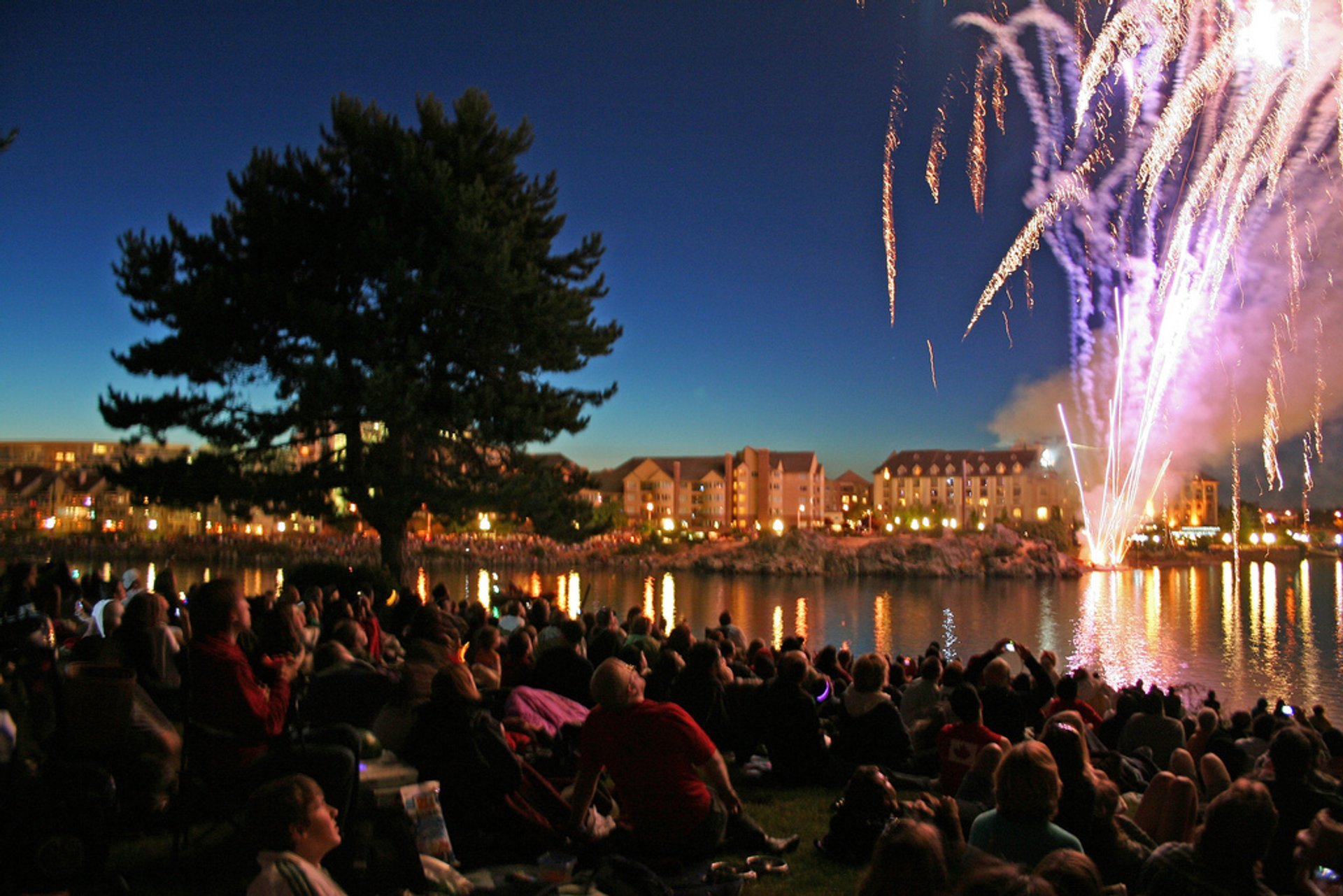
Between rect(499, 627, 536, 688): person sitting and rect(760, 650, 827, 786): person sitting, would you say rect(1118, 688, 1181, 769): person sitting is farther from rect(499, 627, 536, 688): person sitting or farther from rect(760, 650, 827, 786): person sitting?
rect(499, 627, 536, 688): person sitting

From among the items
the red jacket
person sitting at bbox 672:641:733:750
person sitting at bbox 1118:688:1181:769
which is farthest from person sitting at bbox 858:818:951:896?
person sitting at bbox 1118:688:1181:769

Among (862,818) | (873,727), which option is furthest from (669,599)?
(862,818)

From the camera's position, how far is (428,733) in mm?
4367

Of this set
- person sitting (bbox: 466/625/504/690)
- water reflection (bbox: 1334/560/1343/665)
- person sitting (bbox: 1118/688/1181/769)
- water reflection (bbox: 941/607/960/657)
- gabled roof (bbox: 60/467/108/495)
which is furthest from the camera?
gabled roof (bbox: 60/467/108/495)

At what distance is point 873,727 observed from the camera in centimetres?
620

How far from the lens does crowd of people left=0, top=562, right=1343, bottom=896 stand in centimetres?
279

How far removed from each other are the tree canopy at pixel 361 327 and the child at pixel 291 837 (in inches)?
562

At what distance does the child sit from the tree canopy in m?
14.3

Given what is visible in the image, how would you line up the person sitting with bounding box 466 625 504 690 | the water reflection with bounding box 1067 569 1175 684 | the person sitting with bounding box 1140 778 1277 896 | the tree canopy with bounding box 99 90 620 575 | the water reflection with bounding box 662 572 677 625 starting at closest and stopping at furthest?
the person sitting with bounding box 1140 778 1277 896
the person sitting with bounding box 466 625 504 690
the tree canopy with bounding box 99 90 620 575
the water reflection with bounding box 1067 569 1175 684
the water reflection with bounding box 662 572 677 625

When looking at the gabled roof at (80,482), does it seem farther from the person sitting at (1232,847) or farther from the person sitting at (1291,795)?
→ the person sitting at (1232,847)

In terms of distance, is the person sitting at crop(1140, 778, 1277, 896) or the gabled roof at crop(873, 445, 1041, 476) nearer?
the person sitting at crop(1140, 778, 1277, 896)

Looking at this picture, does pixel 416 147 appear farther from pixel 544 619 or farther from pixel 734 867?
pixel 734 867

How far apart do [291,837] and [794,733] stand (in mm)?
4332

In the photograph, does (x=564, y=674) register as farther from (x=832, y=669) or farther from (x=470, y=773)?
(x=832, y=669)
